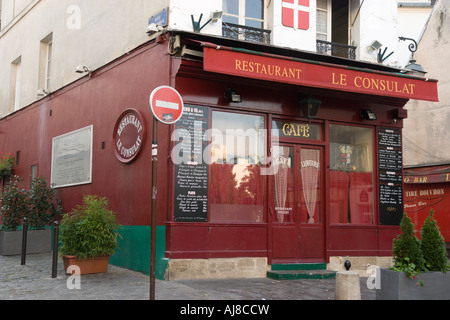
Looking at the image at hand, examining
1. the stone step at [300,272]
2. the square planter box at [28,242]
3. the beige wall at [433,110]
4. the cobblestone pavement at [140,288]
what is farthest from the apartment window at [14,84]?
the beige wall at [433,110]

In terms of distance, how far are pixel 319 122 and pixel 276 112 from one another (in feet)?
3.48

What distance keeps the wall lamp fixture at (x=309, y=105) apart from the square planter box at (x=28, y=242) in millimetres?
6490

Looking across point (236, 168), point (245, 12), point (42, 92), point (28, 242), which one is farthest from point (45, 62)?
point (236, 168)

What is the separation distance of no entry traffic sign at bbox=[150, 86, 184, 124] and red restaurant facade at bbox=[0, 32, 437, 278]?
72.2 inches

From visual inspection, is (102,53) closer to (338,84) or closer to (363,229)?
(338,84)

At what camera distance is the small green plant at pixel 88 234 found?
8.28 metres

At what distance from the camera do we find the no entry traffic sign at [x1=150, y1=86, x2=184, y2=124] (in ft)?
19.4

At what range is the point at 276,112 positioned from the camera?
9492mm

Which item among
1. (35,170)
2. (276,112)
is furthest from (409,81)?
(35,170)

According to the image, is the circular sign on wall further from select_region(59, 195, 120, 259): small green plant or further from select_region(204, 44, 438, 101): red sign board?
select_region(204, 44, 438, 101): red sign board

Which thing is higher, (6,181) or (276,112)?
(276,112)

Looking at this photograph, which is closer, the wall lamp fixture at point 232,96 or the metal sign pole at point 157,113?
the metal sign pole at point 157,113

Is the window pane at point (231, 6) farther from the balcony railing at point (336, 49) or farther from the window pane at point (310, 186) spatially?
the window pane at point (310, 186)

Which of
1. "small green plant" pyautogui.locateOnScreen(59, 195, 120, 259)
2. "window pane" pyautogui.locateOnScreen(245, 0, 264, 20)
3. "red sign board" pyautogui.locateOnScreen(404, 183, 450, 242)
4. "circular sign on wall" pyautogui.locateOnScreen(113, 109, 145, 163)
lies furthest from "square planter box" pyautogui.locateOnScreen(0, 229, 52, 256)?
"red sign board" pyautogui.locateOnScreen(404, 183, 450, 242)
